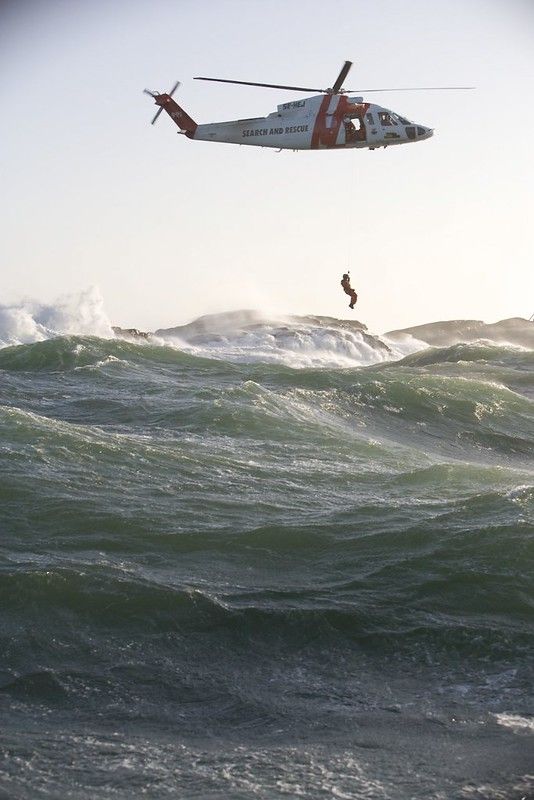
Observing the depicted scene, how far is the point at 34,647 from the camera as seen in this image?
11.0 metres

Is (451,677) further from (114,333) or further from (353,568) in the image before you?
(114,333)

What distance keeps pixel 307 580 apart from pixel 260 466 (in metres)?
6.03

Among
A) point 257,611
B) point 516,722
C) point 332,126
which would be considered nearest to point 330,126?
point 332,126

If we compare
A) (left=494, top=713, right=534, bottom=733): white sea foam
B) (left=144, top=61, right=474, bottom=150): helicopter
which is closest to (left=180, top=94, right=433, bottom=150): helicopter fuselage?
(left=144, top=61, right=474, bottom=150): helicopter

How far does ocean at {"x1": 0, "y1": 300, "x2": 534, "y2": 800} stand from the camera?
8953 mm

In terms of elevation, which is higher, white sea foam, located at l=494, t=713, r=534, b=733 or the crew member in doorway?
the crew member in doorway

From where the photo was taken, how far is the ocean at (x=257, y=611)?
29.4 feet

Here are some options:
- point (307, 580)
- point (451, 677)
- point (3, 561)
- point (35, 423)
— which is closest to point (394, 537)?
point (307, 580)

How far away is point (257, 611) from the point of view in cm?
1196

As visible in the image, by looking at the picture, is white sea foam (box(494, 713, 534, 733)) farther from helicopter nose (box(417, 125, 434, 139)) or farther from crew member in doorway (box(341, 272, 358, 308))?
helicopter nose (box(417, 125, 434, 139))

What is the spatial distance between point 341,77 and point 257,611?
683 inches

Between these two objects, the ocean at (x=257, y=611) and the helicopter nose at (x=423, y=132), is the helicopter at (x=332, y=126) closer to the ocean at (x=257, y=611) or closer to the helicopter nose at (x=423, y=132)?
the helicopter nose at (x=423, y=132)

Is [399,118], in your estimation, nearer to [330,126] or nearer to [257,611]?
[330,126]

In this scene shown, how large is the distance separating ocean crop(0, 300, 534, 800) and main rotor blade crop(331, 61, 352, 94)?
26.6 ft
